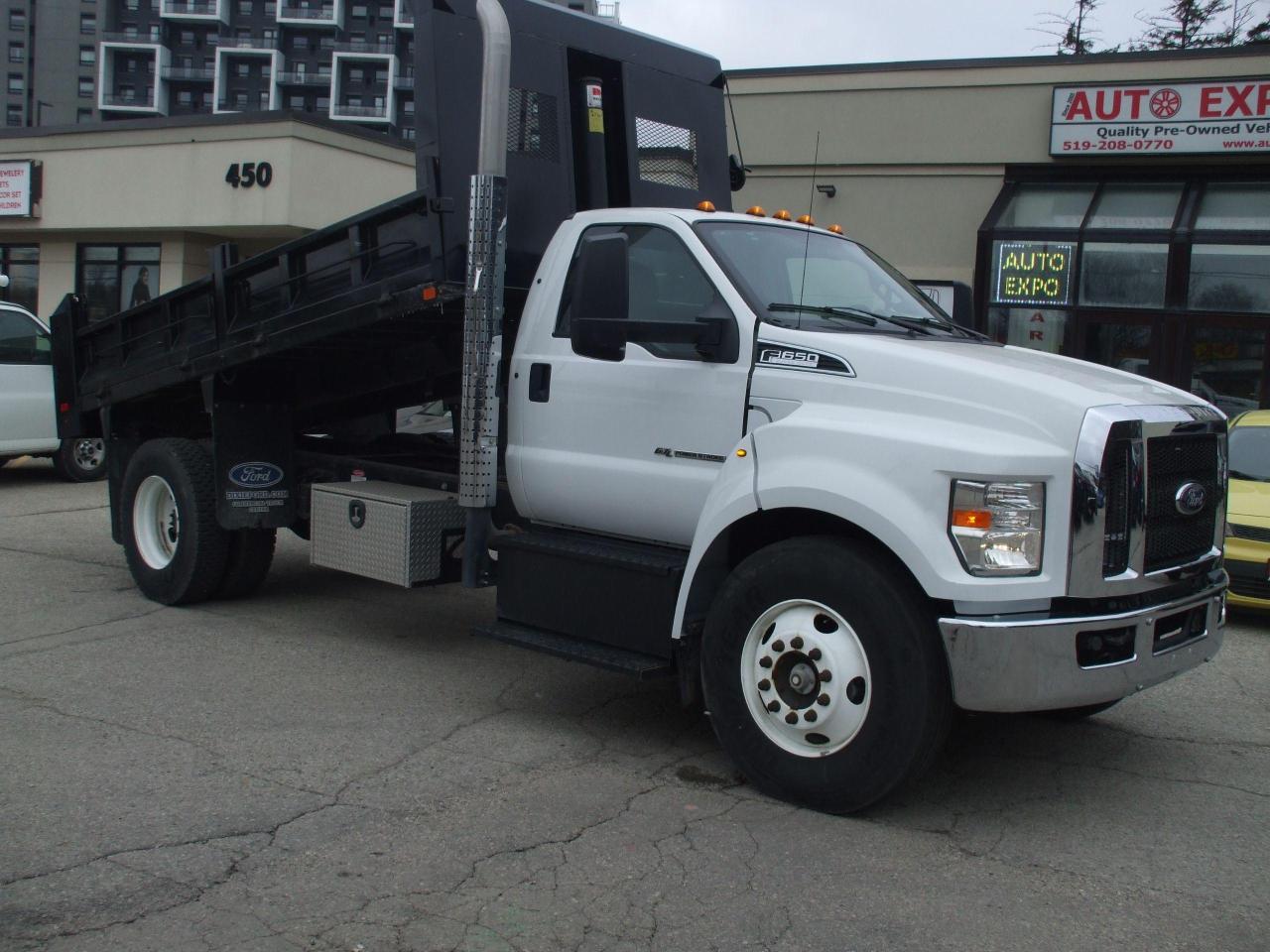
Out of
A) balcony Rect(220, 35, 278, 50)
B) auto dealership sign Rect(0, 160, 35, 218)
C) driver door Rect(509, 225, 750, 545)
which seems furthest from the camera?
balcony Rect(220, 35, 278, 50)

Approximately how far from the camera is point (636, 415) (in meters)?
5.71

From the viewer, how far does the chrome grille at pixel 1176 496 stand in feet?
15.6

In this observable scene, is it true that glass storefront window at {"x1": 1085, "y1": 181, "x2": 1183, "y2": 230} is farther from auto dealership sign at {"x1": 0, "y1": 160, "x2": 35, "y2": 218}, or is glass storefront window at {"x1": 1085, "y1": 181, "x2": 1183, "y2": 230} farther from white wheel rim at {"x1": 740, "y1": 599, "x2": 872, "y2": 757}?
auto dealership sign at {"x1": 0, "y1": 160, "x2": 35, "y2": 218}

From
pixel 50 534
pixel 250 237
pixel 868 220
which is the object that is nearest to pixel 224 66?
pixel 250 237

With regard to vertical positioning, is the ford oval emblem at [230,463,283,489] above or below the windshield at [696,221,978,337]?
below

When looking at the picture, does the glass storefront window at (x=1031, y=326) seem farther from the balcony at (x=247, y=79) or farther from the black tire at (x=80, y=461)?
the balcony at (x=247, y=79)

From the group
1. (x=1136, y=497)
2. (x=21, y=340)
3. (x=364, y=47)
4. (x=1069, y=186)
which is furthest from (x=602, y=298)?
(x=364, y=47)

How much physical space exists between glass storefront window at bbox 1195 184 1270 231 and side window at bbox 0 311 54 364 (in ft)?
50.1

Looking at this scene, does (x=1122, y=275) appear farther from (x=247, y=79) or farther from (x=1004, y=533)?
(x=247, y=79)

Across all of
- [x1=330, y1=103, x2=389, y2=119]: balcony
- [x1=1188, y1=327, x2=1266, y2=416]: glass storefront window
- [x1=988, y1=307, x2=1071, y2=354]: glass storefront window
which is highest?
[x1=330, y1=103, x2=389, y2=119]: balcony

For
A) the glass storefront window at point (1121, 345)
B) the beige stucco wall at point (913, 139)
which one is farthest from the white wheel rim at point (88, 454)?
the glass storefront window at point (1121, 345)

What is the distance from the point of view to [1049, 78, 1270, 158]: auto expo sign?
58.7 feet

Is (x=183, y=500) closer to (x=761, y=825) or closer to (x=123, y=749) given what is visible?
(x=123, y=749)

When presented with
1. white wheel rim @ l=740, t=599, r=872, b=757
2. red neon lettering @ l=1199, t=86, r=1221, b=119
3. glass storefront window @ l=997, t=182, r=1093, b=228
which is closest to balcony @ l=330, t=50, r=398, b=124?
glass storefront window @ l=997, t=182, r=1093, b=228
